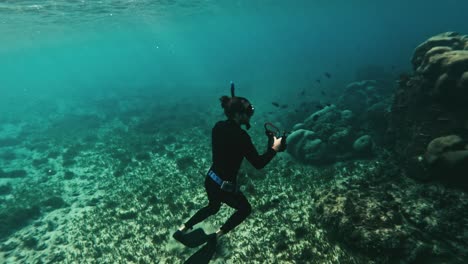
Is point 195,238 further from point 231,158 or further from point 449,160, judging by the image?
point 449,160

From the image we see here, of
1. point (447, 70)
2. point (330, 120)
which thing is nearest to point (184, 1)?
point (330, 120)

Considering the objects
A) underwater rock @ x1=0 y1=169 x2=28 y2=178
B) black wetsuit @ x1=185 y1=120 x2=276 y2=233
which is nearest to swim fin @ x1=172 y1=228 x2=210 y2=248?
black wetsuit @ x1=185 y1=120 x2=276 y2=233

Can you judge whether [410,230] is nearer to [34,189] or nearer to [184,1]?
[34,189]

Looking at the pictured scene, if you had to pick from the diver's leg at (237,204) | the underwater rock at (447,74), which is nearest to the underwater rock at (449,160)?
the underwater rock at (447,74)

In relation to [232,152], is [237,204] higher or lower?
lower

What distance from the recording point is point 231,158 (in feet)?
17.5

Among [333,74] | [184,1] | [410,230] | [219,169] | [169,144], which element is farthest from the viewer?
[333,74]

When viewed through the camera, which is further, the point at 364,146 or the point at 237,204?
the point at 364,146

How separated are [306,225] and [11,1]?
2968cm

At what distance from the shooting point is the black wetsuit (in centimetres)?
513

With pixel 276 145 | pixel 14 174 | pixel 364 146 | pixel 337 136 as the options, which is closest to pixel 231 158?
pixel 276 145

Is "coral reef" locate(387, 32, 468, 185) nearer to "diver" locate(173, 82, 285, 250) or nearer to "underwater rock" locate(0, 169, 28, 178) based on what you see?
"diver" locate(173, 82, 285, 250)

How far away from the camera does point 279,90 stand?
126 feet

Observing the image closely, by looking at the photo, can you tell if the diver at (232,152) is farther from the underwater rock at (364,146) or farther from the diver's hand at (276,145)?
the underwater rock at (364,146)
